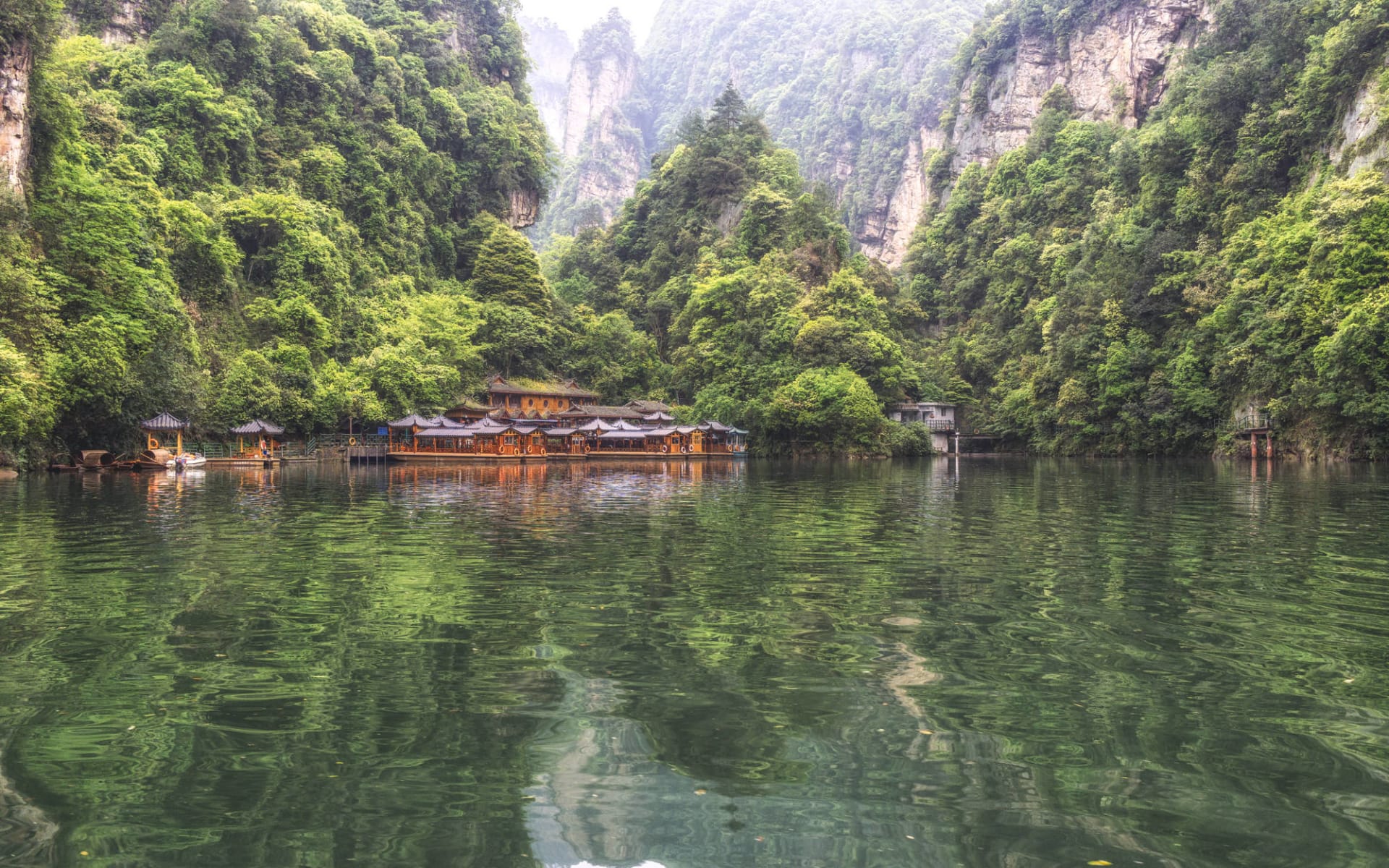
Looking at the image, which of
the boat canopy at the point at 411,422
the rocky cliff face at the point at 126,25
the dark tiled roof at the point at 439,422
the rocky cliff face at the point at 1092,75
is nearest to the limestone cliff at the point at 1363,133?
the rocky cliff face at the point at 1092,75

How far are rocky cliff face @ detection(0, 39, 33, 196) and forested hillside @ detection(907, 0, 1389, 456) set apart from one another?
177 ft

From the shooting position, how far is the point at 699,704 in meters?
6.24

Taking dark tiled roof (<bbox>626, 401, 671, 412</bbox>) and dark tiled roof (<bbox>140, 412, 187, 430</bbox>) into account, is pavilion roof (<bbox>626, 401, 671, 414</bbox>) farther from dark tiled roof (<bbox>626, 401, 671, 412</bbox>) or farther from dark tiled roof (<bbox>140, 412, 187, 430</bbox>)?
dark tiled roof (<bbox>140, 412, 187, 430</bbox>)

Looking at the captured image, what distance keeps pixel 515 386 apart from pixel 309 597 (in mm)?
60368

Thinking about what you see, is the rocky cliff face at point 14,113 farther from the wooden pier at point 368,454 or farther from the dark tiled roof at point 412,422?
the dark tiled roof at point 412,422

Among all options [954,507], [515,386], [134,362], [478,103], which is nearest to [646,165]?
[478,103]

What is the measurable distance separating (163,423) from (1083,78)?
290ft

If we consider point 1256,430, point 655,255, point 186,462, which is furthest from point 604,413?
point 1256,430

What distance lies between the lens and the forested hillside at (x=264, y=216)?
121 feet

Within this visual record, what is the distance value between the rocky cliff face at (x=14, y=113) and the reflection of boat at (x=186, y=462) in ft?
41.7

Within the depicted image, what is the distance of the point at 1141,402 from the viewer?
5766 centimetres

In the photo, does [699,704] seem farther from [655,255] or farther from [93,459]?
[655,255]

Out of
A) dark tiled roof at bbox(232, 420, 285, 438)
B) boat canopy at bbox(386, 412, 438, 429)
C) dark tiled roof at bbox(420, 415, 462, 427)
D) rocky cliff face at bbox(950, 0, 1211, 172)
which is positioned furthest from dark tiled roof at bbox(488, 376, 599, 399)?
rocky cliff face at bbox(950, 0, 1211, 172)

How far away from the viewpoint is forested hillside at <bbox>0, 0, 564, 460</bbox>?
3681 cm
